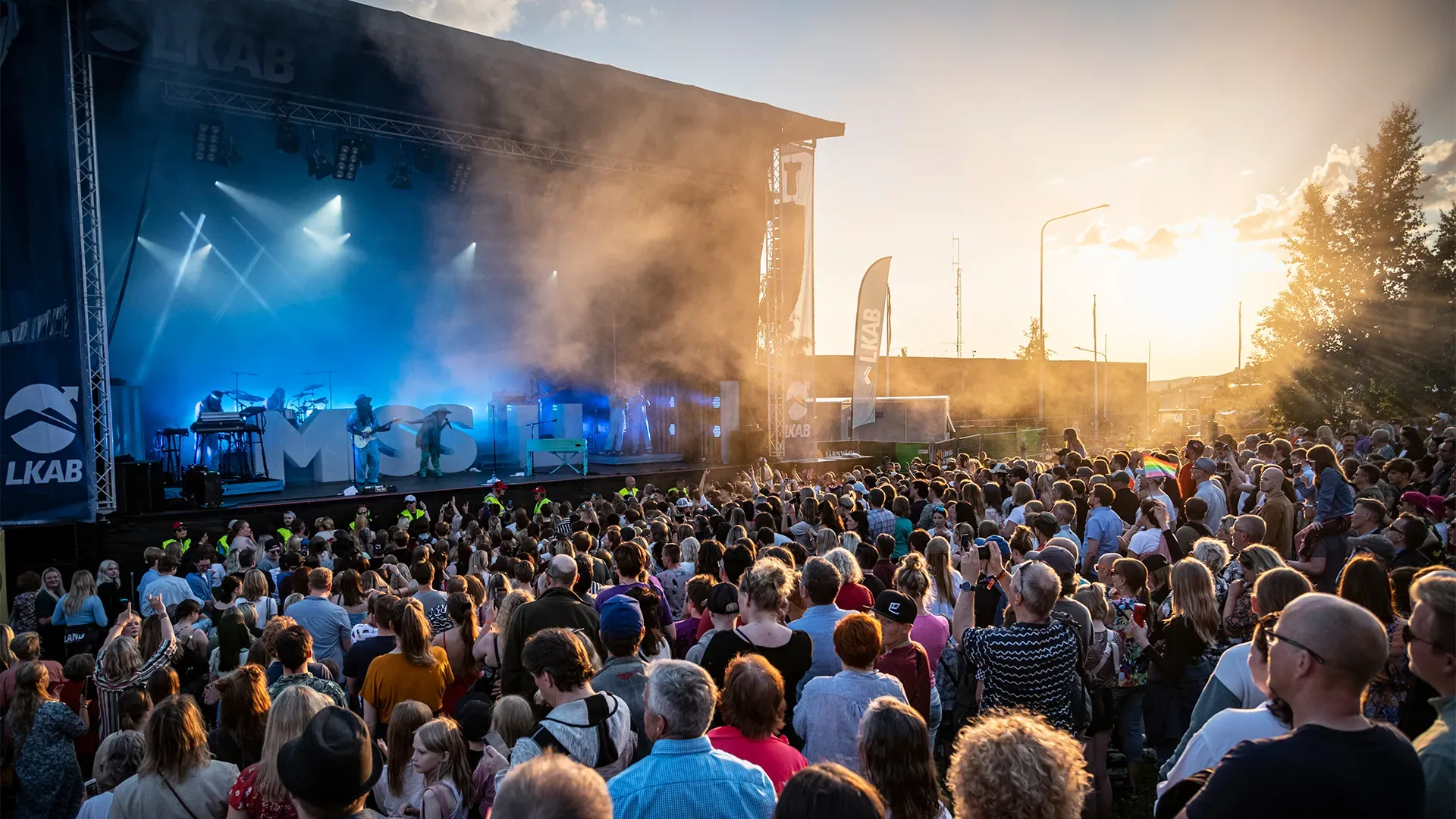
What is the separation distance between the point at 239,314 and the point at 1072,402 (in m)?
35.7

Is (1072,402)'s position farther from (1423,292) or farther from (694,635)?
(694,635)

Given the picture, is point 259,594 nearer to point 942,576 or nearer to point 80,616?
point 80,616

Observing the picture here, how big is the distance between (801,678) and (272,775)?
6.88ft

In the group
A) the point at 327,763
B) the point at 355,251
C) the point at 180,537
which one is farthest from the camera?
the point at 355,251

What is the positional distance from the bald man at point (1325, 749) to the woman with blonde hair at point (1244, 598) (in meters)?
Answer: 2.29

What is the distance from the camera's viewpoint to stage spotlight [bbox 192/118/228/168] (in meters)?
13.2

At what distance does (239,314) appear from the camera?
17.7 m

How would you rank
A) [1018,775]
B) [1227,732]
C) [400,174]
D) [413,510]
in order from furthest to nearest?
Answer: 1. [400,174]
2. [413,510]
3. [1227,732]
4. [1018,775]

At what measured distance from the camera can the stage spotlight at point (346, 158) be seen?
1454 cm

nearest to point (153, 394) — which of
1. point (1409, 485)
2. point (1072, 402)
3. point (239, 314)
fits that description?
point (239, 314)

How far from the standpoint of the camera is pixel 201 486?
12828 mm

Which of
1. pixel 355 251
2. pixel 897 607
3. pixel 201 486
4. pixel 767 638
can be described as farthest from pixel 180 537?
pixel 897 607

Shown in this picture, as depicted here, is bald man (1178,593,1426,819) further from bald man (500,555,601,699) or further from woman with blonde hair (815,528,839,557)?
woman with blonde hair (815,528,839,557)

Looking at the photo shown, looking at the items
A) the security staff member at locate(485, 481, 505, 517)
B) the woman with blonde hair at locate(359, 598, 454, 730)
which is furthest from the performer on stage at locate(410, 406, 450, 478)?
the woman with blonde hair at locate(359, 598, 454, 730)
